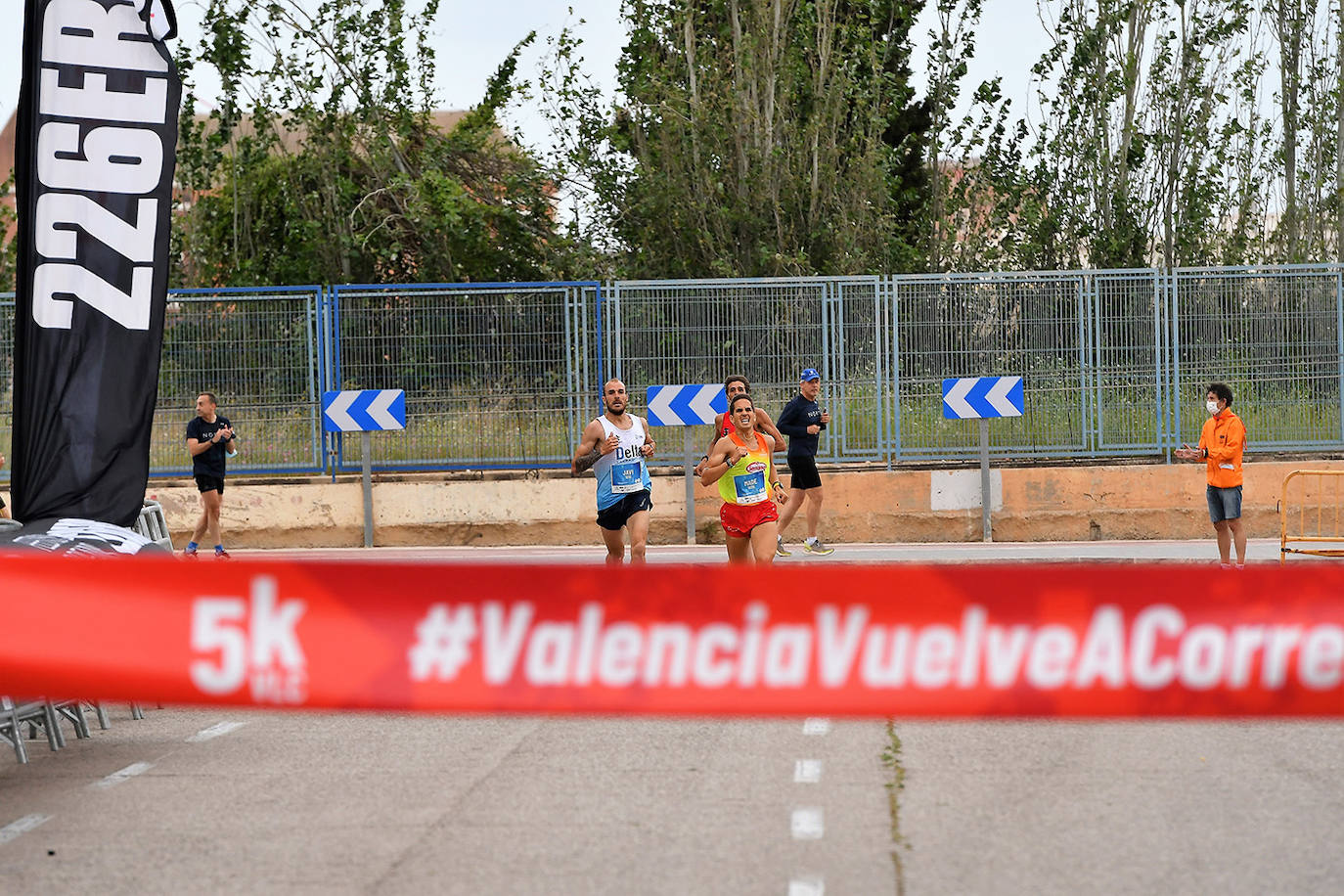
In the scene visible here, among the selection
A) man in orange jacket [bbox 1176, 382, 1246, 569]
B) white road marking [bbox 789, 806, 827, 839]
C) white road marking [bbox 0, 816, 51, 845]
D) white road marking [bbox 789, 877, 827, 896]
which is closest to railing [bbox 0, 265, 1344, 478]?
man in orange jacket [bbox 1176, 382, 1246, 569]

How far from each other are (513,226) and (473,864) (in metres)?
25.2

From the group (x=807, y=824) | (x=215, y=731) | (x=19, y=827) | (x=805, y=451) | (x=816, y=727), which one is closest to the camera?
(x=807, y=824)

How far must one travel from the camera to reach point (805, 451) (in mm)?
18031

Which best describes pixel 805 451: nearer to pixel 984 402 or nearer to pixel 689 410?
pixel 689 410

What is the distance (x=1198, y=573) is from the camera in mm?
4797

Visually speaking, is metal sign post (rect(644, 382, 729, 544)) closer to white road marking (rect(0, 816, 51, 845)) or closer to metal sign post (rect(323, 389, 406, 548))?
metal sign post (rect(323, 389, 406, 548))

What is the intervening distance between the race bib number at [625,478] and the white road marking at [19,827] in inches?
268

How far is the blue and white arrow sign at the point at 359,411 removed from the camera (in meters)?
19.7

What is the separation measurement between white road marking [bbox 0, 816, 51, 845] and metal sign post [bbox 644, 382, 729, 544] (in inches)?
503

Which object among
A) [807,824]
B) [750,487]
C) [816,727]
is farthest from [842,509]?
[807,824]

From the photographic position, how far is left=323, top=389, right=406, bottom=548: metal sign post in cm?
1964

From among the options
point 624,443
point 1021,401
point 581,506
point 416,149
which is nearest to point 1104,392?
point 1021,401

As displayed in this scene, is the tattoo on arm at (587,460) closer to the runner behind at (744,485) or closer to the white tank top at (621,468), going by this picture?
the white tank top at (621,468)

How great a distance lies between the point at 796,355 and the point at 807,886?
14.9m
